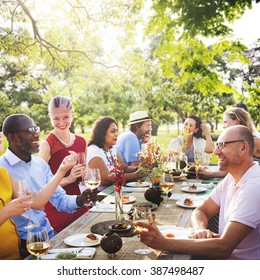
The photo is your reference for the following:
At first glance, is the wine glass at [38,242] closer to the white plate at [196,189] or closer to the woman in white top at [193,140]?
the white plate at [196,189]

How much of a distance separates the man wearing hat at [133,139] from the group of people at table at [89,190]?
0.95 meters

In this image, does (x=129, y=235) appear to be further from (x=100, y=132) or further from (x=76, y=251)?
(x=100, y=132)

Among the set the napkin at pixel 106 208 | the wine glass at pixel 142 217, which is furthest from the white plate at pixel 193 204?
the wine glass at pixel 142 217

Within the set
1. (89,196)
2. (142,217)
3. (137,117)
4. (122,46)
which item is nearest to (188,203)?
(89,196)

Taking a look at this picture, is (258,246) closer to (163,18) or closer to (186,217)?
(186,217)

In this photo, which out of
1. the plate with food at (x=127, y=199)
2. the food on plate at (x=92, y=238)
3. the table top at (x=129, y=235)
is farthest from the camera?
the plate with food at (x=127, y=199)

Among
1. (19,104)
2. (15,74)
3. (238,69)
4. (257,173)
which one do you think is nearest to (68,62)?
(15,74)

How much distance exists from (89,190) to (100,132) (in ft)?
4.71

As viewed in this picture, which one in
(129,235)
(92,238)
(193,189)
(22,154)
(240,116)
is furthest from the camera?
(240,116)

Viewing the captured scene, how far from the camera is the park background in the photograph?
379 cm

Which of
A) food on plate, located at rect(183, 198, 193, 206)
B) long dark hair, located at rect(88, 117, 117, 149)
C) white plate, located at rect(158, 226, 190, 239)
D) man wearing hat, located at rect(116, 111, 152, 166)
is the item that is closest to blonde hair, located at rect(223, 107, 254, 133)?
man wearing hat, located at rect(116, 111, 152, 166)

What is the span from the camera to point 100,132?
12.4ft

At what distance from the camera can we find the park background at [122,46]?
379 centimetres

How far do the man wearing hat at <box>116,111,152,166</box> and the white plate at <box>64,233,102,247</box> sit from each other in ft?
8.74
